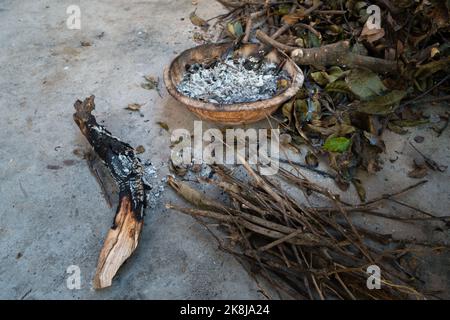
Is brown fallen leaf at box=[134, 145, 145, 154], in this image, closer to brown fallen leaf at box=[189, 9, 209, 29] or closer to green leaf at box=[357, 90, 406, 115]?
green leaf at box=[357, 90, 406, 115]

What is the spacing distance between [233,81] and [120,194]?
1.11 meters

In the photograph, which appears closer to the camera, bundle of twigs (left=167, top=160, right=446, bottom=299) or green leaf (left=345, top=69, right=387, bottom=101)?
bundle of twigs (left=167, top=160, right=446, bottom=299)

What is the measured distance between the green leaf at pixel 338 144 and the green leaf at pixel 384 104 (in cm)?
22

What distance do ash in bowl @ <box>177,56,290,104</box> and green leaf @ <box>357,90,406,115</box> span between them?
1.69ft

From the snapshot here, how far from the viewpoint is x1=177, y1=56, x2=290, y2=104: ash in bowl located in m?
2.37

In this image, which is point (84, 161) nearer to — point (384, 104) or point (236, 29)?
point (236, 29)

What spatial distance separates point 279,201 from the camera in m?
1.78

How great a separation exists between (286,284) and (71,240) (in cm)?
109

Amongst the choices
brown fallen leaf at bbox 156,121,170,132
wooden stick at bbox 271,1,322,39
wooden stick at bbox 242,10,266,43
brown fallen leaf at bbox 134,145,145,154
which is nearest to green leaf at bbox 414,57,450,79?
wooden stick at bbox 271,1,322,39

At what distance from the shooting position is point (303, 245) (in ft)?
5.50

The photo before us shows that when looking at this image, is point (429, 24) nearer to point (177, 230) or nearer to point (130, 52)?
point (177, 230)

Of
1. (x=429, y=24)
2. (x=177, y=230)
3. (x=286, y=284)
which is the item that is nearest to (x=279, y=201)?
→ (x=286, y=284)

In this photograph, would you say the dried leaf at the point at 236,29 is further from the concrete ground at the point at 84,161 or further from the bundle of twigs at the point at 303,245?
the bundle of twigs at the point at 303,245

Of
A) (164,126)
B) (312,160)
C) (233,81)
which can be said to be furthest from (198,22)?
(312,160)
